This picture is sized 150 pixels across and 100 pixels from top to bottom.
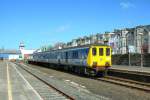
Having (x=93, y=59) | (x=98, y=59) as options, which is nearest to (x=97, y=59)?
(x=98, y=59)

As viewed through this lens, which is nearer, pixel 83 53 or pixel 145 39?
pixel 83 53

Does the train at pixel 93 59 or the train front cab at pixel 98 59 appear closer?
the train front cab at pixel 98 59

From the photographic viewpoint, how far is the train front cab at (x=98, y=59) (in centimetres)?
3216

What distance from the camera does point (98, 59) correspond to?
3259cm

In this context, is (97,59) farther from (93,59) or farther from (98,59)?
(93,59)

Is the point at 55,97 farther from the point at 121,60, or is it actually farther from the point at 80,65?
the point at 121,60

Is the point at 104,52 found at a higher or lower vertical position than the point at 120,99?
higher

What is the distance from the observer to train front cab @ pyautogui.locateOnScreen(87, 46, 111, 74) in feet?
105

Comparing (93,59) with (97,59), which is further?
(97,59)

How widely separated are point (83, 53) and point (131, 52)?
13405 mm

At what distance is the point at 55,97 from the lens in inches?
704

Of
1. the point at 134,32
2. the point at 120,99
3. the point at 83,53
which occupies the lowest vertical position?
the point at 120,99

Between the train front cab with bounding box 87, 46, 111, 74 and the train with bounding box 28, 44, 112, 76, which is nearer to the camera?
the train front cab with bounding box 87, 46, 111, 74

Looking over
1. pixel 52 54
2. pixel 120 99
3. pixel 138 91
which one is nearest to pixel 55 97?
pixel 120 99
